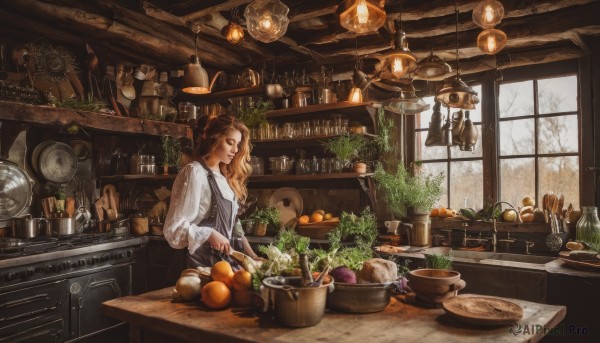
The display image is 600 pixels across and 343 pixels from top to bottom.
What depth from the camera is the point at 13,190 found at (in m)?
4.52

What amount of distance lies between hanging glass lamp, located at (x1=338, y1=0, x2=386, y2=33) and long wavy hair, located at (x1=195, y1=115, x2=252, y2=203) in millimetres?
1016

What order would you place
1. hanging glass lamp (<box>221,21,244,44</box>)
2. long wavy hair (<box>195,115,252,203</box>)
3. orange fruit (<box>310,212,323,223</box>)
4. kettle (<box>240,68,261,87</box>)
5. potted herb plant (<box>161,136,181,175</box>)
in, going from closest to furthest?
1. long wavy hair (<box>195,115,252,203</box>)
2. hanging glass lamp (<box>221,21,244,44</box>)
3. orange fruit (<box>310,212,323,223</box>)
4. kettle (<box>240,68,261,87</box>)
5. potted herb plant (<box>161,136,181,175</box>)

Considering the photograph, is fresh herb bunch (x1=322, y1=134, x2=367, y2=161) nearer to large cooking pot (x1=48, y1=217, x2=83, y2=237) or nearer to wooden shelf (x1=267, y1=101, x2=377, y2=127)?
wooden shelf (x1=267, y1=101, x2=377, y2=127)

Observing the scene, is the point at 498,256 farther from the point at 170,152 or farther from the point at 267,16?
the point at 170,152

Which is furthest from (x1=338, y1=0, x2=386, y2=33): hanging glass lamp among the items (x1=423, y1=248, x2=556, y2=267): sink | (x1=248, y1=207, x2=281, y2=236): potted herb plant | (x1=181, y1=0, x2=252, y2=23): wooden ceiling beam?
(x1=248, y1=207, x2=281, y2=236): potted herb plant

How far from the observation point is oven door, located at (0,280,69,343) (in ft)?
12.0

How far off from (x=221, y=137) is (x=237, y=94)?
8.91 ft

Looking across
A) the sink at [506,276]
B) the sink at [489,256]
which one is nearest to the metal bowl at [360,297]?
the sink at [506,276]

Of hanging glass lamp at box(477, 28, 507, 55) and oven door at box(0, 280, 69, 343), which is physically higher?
hanging glass lamp at box(477, 28, 507, 55)

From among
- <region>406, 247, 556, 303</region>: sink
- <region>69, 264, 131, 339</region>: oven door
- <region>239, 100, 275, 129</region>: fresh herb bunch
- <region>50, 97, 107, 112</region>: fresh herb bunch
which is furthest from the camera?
<region>239, 100, 275, 129</region>: fresh herb bunch

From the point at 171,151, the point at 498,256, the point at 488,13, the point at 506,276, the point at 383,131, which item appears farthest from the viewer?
the point at 171,151

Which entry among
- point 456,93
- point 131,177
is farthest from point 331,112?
point 131,177

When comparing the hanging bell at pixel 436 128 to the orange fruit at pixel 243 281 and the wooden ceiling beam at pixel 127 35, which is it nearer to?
the wooden ceiling beam at pixel 127 35

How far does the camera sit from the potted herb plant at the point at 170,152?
5699 mm
